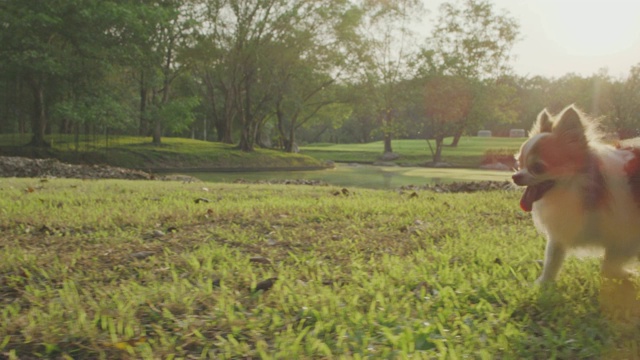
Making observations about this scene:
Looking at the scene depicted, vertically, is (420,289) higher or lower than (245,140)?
lower

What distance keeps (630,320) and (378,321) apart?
4.92ft

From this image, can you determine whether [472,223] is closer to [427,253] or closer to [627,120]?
[427,253]

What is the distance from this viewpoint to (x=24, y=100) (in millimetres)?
35594

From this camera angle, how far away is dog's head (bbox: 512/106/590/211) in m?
3.40

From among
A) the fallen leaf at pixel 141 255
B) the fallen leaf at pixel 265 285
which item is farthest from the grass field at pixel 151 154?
the fallen leaf at pixel 265 285

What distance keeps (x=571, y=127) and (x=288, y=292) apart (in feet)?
7.54

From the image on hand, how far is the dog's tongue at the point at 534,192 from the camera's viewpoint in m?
3.48

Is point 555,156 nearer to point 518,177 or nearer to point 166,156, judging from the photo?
point 518,177

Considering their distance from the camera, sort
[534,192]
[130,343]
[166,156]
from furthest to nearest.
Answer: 1. [166,156]
2. [534,192]
3. [130,343]

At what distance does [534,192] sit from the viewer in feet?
11.6

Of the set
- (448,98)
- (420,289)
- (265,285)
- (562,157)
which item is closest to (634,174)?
(562,157)

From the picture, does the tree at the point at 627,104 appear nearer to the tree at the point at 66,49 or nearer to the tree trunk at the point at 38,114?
the tree at the point at 66,49

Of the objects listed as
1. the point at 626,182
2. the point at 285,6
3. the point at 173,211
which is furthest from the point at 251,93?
the point at 626,182

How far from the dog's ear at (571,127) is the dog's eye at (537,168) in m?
0.26
